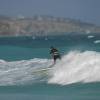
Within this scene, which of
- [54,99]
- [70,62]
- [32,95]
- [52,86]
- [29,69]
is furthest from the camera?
[29,69]

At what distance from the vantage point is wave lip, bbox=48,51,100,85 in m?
26.8

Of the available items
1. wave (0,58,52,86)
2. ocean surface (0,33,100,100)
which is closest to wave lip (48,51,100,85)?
ocean surface (0,33,100,100)

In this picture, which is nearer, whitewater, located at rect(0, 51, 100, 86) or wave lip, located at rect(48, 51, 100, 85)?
wave lip, located at rect(48, 51, 100, 85)

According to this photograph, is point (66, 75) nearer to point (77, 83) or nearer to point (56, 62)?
point (77, 83)

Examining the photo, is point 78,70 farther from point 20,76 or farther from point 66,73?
point 20,76

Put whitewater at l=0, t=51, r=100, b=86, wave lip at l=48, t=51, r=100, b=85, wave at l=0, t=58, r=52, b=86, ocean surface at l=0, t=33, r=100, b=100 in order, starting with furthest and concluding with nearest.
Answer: wave at l=0, t=58, r=52, b=86 < whitewater at l=0, t=51, r=100, b=86 < wave lip at l=48, t=51, r=100, b=85 < ocean surface at l=0, t=33, r=100, b=100

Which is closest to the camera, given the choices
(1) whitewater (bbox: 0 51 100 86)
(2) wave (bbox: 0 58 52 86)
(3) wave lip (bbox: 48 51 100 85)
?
(3) wave lip (bbox: 48 51 100 85)

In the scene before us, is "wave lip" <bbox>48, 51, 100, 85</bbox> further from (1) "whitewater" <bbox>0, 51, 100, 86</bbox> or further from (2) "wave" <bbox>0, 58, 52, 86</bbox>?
(2) "wave" <bbox>0, 58, 52, 86</bbox>

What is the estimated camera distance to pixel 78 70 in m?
27.9

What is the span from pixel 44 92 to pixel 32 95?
792 millimetres

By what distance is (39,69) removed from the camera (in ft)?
104

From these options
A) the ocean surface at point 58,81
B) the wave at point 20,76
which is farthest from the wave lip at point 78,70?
the wave at point 20,76

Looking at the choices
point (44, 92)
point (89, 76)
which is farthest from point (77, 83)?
point (44, 92)

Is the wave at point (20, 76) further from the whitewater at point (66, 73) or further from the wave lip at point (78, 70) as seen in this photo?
the wave lip at point (78, 70)
